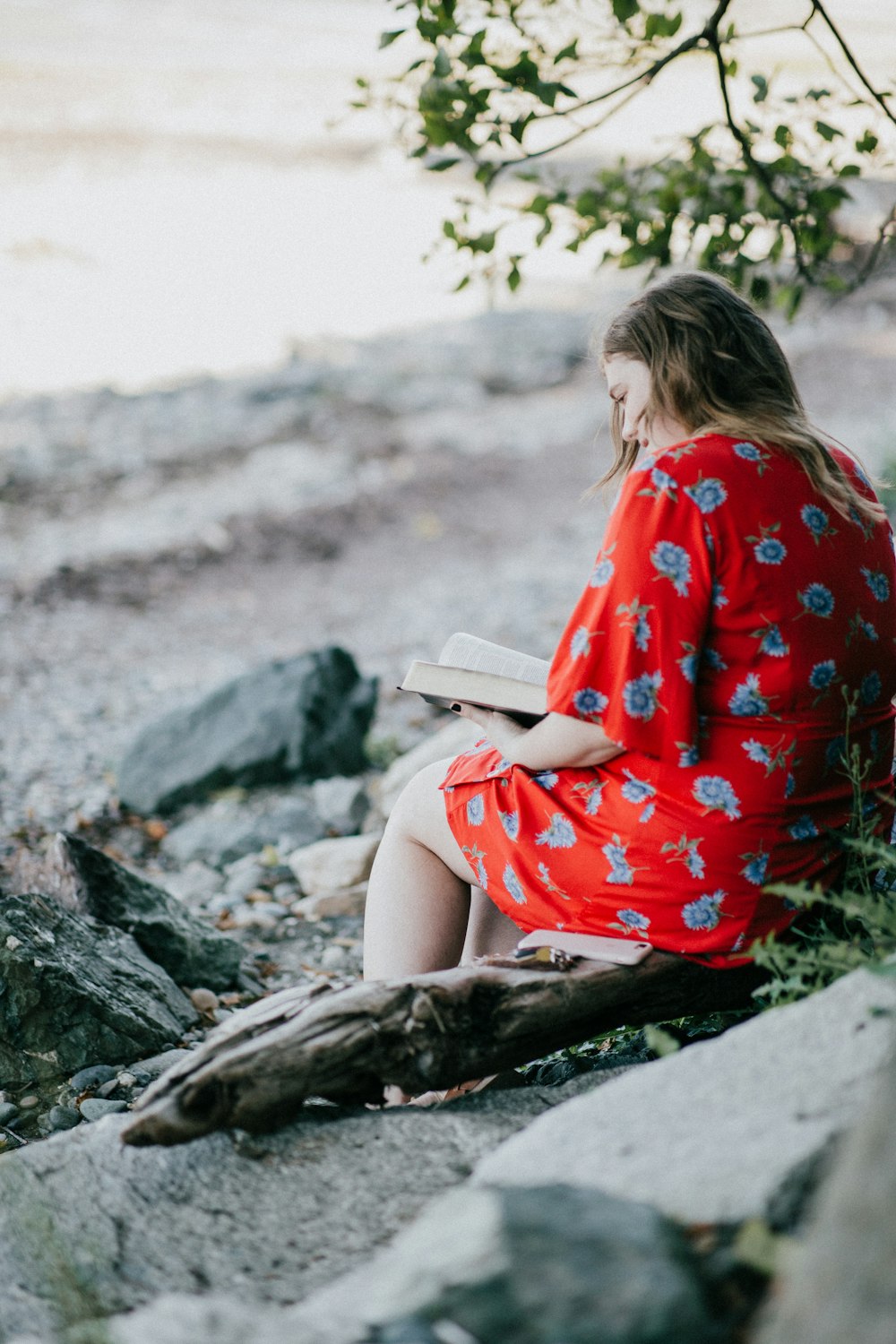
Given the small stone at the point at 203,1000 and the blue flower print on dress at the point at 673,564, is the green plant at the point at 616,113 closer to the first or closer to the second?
the blue flower print on dress at the point at 673,564

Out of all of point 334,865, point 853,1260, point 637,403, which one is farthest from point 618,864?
point 334,865

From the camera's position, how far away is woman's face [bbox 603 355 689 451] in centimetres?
261

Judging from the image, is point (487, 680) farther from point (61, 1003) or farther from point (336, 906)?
point (336, 906)

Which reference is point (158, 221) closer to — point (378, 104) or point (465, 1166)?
point (378, 104)

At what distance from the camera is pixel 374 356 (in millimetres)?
13625

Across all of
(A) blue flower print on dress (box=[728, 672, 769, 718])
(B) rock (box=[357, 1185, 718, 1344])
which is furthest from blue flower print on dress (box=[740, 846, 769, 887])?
(B) rock (box=[357, 1185, 718, 1344])

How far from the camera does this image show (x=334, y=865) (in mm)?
4484

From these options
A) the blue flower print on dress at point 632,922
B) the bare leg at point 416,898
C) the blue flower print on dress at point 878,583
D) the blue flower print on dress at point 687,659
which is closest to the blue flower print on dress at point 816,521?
the blue flower print on dress at point 878,583

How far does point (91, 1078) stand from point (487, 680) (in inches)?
54.8

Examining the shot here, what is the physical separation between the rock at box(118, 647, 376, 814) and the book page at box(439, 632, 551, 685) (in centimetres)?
253

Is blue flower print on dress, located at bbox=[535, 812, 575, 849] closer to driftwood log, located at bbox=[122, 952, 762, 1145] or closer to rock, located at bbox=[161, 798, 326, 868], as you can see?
driftwood log, located at bbox=[122, 952, 762, 1145]

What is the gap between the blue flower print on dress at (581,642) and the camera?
238cm

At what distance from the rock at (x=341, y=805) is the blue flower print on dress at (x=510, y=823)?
234 cm

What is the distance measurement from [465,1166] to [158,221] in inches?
704
